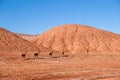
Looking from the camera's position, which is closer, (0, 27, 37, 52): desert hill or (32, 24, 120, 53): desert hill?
(0, 27, 37, 52): desert hill

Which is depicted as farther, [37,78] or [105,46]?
[105,46]

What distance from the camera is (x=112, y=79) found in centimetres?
2623

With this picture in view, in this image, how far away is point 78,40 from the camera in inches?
4444

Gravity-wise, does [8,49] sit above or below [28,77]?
above

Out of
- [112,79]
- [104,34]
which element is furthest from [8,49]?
[104,34]

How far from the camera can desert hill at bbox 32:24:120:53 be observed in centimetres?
10637

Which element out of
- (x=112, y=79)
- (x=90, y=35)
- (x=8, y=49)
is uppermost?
(x=90, y=35)

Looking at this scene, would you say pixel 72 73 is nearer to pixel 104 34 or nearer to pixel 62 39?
pixel 62 39

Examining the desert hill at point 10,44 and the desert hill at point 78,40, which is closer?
the desert hill at point 10,44

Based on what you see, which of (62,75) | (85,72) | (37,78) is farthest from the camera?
(85,72)

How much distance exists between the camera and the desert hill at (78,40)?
106369 mm

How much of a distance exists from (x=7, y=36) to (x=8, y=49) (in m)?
12.9

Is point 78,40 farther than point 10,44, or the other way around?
point 78,40

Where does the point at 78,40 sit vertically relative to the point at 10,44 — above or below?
above
